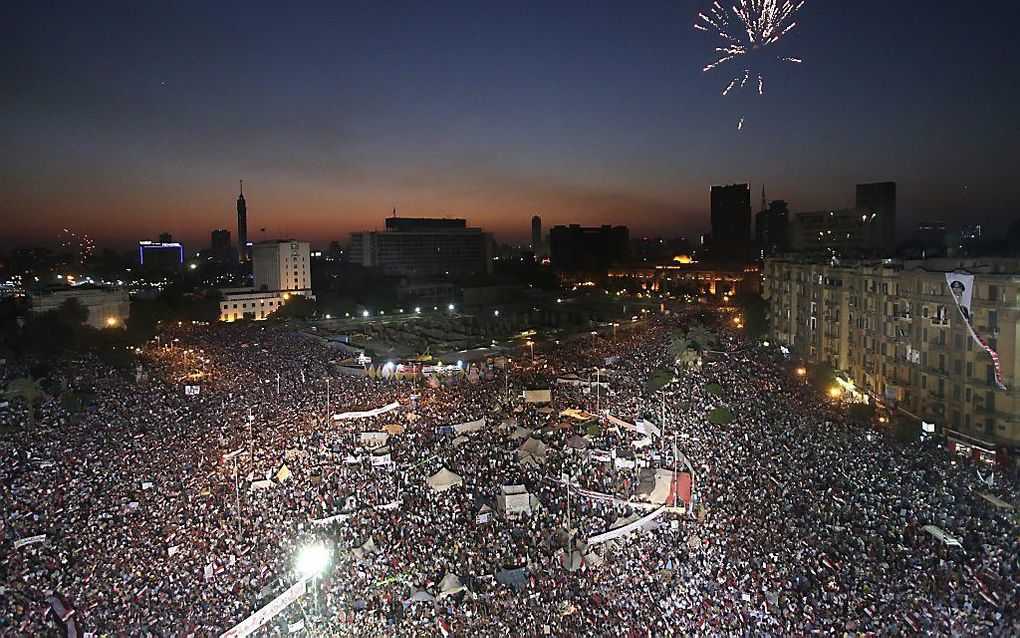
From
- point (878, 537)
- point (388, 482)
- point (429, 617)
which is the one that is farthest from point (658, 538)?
point (388, 482)

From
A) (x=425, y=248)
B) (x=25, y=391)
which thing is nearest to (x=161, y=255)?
(x=425, y=248)

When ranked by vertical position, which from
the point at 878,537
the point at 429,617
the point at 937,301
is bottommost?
the point at 429,617

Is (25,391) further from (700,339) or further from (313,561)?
(700,339)

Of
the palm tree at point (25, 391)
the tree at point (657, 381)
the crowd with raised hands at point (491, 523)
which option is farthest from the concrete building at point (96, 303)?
the tree at point (657, 381)

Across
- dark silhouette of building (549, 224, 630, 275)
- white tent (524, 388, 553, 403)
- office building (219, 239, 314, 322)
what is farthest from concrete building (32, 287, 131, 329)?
dark silhouette of building (549, 224, 630, 275)

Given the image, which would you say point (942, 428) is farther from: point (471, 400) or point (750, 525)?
point (471, 400)

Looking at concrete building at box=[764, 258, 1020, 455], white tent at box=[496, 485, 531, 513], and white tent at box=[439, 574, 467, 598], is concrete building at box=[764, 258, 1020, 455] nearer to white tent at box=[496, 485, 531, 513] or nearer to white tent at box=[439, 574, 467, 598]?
white tent at box=[496, 485, 531, 513]
